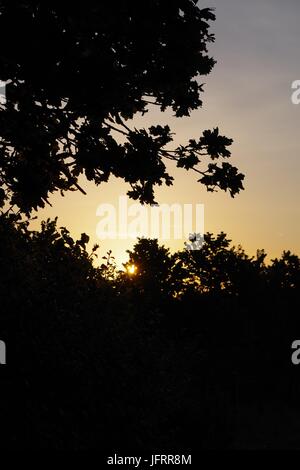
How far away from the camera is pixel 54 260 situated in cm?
1545

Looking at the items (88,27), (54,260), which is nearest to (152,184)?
(88,27)

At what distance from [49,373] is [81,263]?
4.20m

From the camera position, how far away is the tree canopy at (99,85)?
8.45 m

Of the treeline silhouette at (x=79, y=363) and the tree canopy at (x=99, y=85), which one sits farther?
the treeline silhouette at (x=79, y=363)

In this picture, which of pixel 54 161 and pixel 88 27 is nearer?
pixel 88 27

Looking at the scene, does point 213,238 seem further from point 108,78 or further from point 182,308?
point 108,78

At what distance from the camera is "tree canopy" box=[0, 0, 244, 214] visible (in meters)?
8.45

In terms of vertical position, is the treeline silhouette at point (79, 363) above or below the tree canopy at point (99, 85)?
below

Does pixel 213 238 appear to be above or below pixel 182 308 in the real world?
above
